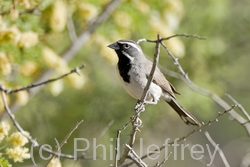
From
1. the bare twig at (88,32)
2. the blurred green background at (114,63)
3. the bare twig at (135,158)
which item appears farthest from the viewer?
the bare twig at (88,32)

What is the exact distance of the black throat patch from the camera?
468 centimetres

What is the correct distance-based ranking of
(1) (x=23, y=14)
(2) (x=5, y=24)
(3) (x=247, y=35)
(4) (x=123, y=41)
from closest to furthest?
(2) (x=5, y=24)
(1) (x=23, y=14)
(4) (x=123, y=41)
(3) (x=247, y=35)

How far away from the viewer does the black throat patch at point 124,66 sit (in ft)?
15.3

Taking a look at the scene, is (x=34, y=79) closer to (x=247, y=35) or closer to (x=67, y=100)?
(x=67, y=100)

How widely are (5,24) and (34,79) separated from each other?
122 centimetres

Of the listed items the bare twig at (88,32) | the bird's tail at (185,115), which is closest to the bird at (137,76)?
the bird's tail at (185,115)

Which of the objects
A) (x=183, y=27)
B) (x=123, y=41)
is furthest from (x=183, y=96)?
(x=123, y=41)

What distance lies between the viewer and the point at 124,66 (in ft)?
15.7

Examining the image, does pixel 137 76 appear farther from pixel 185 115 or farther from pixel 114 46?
pixel 185 115

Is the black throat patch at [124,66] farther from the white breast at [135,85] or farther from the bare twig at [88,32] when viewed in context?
the bare twig at [88,32]

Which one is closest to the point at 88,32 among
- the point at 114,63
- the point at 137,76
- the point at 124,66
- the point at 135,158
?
the point at 114,63

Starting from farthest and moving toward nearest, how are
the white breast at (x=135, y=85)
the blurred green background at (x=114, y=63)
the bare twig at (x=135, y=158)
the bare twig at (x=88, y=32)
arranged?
the bare twig at (x=88, y=32), the blurred green background at (x=114, y=63), the white breast at (x=135, y=85), the bare twig at (x=135, y=158)

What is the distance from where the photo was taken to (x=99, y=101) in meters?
6.29

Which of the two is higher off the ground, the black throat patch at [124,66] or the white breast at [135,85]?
the black throat patch at [124,66]
